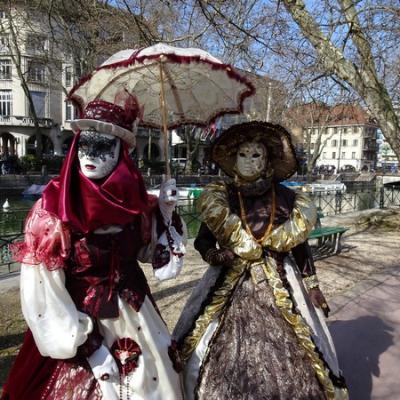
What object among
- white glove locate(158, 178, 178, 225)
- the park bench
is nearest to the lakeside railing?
the park bench

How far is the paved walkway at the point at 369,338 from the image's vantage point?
3.19 meters

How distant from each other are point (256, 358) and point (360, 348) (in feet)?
5.93

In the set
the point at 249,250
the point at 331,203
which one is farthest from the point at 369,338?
the point at 331,203

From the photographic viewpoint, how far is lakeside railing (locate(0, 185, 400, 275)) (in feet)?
20.6

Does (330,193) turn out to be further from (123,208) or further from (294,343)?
(123,208)

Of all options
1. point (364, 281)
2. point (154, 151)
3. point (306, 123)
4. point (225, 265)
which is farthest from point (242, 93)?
point (154, 151)

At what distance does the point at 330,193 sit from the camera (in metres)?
14.2

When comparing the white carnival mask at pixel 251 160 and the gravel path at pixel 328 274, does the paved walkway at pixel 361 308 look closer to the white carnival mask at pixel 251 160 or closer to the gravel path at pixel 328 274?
the gravel path at pixel 328 274

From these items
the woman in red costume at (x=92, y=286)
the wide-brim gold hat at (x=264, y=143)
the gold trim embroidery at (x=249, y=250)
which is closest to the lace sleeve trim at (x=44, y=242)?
the woman in red costume at (x=92, y=286)

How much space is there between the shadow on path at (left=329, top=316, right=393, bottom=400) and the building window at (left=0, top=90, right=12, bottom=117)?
33809 millimetres

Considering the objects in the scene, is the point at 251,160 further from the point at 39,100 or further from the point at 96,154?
the point at 39,100

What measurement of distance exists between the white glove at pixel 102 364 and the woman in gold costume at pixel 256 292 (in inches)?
29.8

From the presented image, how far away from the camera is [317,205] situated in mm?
14109

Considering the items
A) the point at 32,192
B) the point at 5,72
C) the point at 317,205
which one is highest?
the point at 5,72
